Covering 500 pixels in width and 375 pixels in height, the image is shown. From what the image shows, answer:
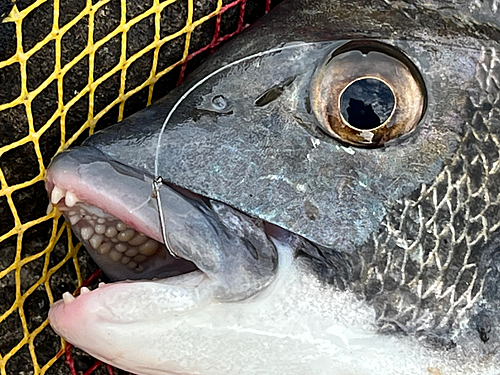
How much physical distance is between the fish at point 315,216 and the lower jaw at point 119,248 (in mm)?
83

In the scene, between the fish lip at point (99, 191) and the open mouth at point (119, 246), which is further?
the open mouth at point (119, 246)

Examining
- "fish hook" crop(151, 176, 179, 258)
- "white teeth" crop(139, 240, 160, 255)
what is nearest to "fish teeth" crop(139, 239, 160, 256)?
"white teeth" crop(139, 240, 160, 255)

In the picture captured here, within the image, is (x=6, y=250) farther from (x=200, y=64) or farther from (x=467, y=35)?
(x=467, y=35)

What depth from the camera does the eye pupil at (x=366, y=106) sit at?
146cm

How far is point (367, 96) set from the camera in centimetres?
146

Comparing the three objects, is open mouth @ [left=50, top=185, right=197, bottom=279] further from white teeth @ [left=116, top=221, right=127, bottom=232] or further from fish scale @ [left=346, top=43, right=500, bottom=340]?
fish scale @ [left=346, top=43, right=500, bottom=340]

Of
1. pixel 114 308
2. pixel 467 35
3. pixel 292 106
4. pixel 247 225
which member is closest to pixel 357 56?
pixel 292 106

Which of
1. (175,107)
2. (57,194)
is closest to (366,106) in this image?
(175,107)

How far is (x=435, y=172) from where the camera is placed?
4.85ft

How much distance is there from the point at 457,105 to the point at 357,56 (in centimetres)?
25

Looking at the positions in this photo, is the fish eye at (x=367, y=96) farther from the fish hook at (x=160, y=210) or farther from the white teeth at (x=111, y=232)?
the white teeth at (x=111, y=232)

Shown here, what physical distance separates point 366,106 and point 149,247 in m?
→ 0.62

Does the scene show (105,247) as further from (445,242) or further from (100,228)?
(445,242)

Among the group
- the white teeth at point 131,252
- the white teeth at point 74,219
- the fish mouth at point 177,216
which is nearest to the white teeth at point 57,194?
the fish mouth at point 177,216
